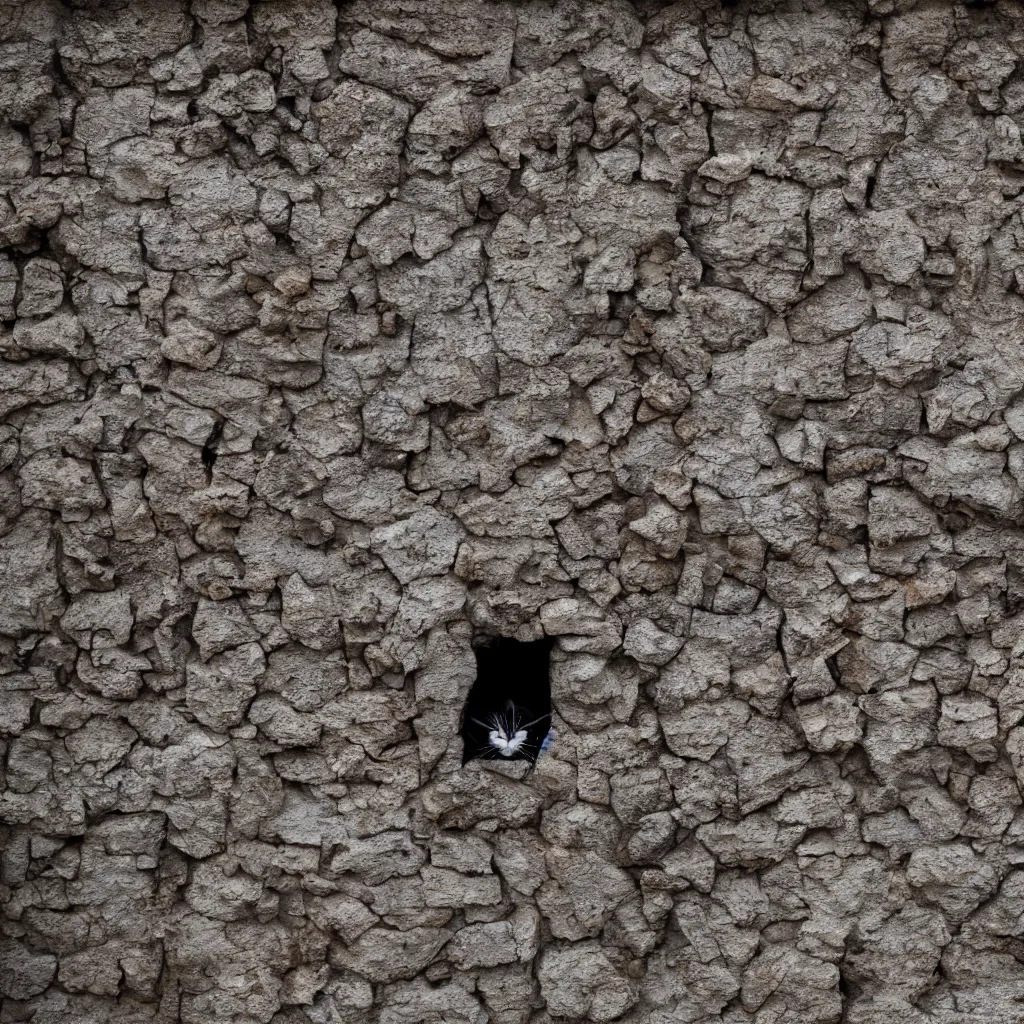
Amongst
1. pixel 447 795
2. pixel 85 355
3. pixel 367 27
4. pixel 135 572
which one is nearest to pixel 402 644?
pixel 447 795

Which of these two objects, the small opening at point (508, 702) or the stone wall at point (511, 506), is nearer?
the stone wall at point (511, 506)

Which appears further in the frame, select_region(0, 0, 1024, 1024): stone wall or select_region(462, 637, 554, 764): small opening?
select_region(462, 637, 554, 764): small opening

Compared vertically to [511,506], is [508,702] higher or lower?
lower

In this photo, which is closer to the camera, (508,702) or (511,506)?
(511,506)
